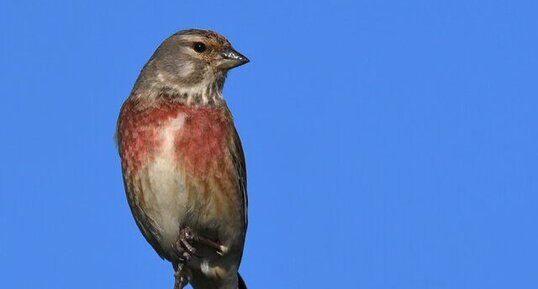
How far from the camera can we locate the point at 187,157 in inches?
337

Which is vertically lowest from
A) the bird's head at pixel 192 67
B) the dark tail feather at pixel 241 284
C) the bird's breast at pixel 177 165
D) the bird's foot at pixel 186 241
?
the bird's foot at pixel 186 241

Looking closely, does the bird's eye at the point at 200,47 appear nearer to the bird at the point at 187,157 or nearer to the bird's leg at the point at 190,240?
the bird at the point at 187,157

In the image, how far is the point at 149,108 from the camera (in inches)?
346

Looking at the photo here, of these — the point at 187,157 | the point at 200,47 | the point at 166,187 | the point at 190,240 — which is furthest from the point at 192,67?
the point at 190,240

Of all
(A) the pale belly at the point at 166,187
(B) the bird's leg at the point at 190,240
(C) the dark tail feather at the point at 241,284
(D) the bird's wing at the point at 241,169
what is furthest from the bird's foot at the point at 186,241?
(C) the dark tail feather at the point at 241,284

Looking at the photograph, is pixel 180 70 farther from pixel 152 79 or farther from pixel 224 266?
pixel 224 266

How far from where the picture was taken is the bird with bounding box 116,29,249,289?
8.57 metres

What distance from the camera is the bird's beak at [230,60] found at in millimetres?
9055

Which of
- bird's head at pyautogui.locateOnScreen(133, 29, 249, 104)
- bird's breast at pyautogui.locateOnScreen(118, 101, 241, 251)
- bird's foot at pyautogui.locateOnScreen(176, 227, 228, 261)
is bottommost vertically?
bird's foot at pyautogui.locateOnScreen(176, 227, 228, 261)

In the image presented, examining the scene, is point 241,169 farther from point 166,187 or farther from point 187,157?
point 166,187

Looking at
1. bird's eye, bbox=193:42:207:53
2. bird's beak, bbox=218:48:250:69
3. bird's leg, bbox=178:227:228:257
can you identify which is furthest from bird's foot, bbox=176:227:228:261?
bird's eye, bbox=193:42:207:53

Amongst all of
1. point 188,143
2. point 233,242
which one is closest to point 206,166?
point 188,143

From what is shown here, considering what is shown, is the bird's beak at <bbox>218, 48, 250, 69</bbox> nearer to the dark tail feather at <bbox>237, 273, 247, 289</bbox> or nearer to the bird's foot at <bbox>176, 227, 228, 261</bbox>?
the bird's foot at <bbox>176, 227, 228, 261</bbox>

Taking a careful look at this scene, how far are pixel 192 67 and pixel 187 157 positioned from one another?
2.79ft
